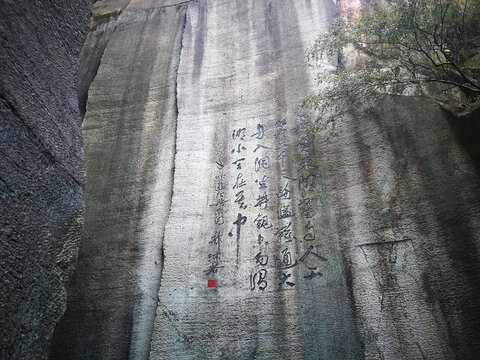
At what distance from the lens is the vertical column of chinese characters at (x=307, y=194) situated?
4039 millimetres

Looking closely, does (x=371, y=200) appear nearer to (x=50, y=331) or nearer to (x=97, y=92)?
(x=50, y=331)

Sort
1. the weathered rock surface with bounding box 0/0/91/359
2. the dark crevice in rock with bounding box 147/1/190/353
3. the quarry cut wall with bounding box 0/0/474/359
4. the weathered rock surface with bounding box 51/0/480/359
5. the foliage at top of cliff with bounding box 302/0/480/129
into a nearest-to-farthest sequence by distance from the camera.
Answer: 1. the weathered rock surface with bounding box 0/0/91/359
2. the quarry cut wall with bounding box 0/0/474/359
3. the weathered rock surface with bounding box 51/0/480/359
4. the foliage at top of cliff with bounding box 302/0/480/129
5. the dark crevice in rock with bounding box 147/1/190/353

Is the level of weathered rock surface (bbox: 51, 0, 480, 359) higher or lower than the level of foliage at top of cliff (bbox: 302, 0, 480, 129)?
lower

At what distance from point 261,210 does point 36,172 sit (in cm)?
263

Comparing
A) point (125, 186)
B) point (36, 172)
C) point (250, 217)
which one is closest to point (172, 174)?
point (125, 186)

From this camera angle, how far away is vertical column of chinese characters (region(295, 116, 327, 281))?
4039 millimetres

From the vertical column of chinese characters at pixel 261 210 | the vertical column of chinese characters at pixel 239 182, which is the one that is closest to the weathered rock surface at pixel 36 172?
the vertical column of chinese characters at pixel 239 182

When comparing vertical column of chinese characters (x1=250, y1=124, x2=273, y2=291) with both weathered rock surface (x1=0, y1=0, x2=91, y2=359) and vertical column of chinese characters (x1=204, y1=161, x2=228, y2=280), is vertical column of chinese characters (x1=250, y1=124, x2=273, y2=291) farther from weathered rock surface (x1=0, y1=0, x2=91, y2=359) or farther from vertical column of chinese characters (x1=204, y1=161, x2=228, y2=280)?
weathered rock surface (x1=0, y1=0, x2=91, y2=359)

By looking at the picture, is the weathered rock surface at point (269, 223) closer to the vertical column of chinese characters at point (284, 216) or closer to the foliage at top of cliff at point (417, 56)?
the vertical column of chinese characters at point (284, 216)

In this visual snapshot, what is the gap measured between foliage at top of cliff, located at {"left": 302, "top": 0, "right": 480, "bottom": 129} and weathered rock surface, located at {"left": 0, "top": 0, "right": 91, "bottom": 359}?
2.96 m

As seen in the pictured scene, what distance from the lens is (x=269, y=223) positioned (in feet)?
14.7

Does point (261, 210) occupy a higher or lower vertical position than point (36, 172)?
higher

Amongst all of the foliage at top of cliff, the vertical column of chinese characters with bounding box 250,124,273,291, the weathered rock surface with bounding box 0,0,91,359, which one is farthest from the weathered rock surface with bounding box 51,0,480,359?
the weathered rock surface with bounding box 0,0,91,359

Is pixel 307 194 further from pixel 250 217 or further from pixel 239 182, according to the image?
pixel 239 182
